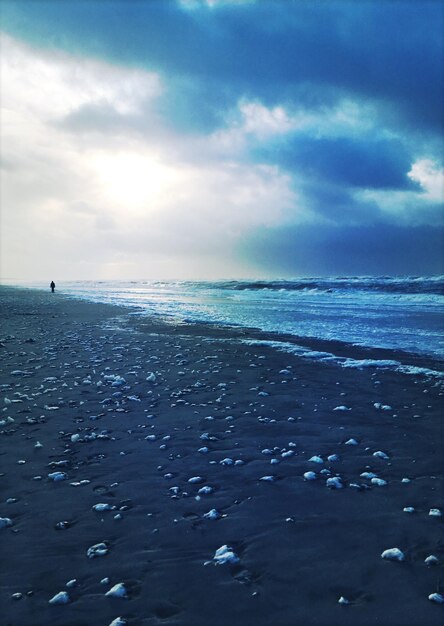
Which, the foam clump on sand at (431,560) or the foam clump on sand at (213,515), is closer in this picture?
the foam clump on sand at (431,560)

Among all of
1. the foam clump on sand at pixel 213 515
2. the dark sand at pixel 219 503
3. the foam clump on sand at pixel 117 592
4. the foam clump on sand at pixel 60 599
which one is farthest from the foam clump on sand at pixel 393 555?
the foam clump on sand at pixel 60 599

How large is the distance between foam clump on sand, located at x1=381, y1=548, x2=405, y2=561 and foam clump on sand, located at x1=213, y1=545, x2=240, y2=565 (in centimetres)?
168

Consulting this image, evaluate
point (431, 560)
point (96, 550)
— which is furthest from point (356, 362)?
point (96, 550)

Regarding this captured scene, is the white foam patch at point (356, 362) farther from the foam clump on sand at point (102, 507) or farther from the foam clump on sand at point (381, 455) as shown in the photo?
the foam clump on sand at point (102, 507)

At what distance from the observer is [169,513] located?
204 inches

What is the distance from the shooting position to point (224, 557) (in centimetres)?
427

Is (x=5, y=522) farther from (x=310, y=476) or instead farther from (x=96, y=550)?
(x=310, y=476)

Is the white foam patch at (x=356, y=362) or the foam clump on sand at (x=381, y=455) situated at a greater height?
the white foam patch at (x=356, y=362)

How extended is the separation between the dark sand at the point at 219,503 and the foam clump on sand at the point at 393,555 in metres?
0.07

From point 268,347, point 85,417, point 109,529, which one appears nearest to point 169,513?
point 109,529

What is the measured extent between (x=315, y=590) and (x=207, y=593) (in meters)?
1.10

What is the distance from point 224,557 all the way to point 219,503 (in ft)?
3.81

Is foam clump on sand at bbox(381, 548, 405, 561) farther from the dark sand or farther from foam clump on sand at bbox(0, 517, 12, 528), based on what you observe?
foam clump on sand at bbox(0, 517, 12, 528)

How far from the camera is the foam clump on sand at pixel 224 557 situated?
4230 mm
